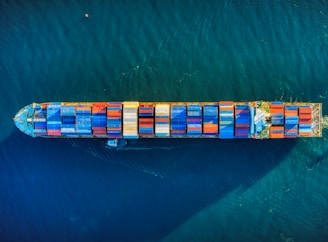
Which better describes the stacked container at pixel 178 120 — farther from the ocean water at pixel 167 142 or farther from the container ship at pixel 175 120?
the ocean water at pixel 167 142

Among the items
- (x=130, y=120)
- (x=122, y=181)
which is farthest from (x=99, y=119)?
(x=122, y=181)

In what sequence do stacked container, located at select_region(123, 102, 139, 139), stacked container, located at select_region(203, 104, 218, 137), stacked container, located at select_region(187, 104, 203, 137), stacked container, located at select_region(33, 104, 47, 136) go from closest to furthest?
1. stacked container, located at select_region(203, 104, 218, 137)
2. stacked container, located at select_region(187, 104, 203, 137)
3. stacked container, located at select_region(123, 102, 139, 139)
4. stacked container, located at select_region(33, 104, 47, 136)

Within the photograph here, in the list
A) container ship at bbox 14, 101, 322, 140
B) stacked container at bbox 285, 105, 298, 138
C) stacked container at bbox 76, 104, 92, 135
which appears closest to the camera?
stacked container at bbox 285, 105, 298, 138

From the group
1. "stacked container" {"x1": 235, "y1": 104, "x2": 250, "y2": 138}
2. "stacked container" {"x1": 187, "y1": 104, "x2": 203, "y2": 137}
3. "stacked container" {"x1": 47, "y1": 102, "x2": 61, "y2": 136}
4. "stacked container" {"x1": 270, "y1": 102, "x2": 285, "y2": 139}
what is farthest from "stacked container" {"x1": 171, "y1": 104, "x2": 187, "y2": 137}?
"stacked container" {"x1": 47, "y1": 102, "x2": 61, "y2": 136}

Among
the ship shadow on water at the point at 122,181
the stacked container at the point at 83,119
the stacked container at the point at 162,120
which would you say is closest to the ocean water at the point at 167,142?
the ship shadow on water at the point at 122,181

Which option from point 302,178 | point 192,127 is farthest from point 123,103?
point 302,178

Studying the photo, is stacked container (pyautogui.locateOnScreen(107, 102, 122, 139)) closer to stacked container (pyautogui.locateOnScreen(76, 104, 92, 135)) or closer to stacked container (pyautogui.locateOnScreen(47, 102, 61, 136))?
stacked container (pyautogui.locateOnScreen(76, 104, 92, 135))
